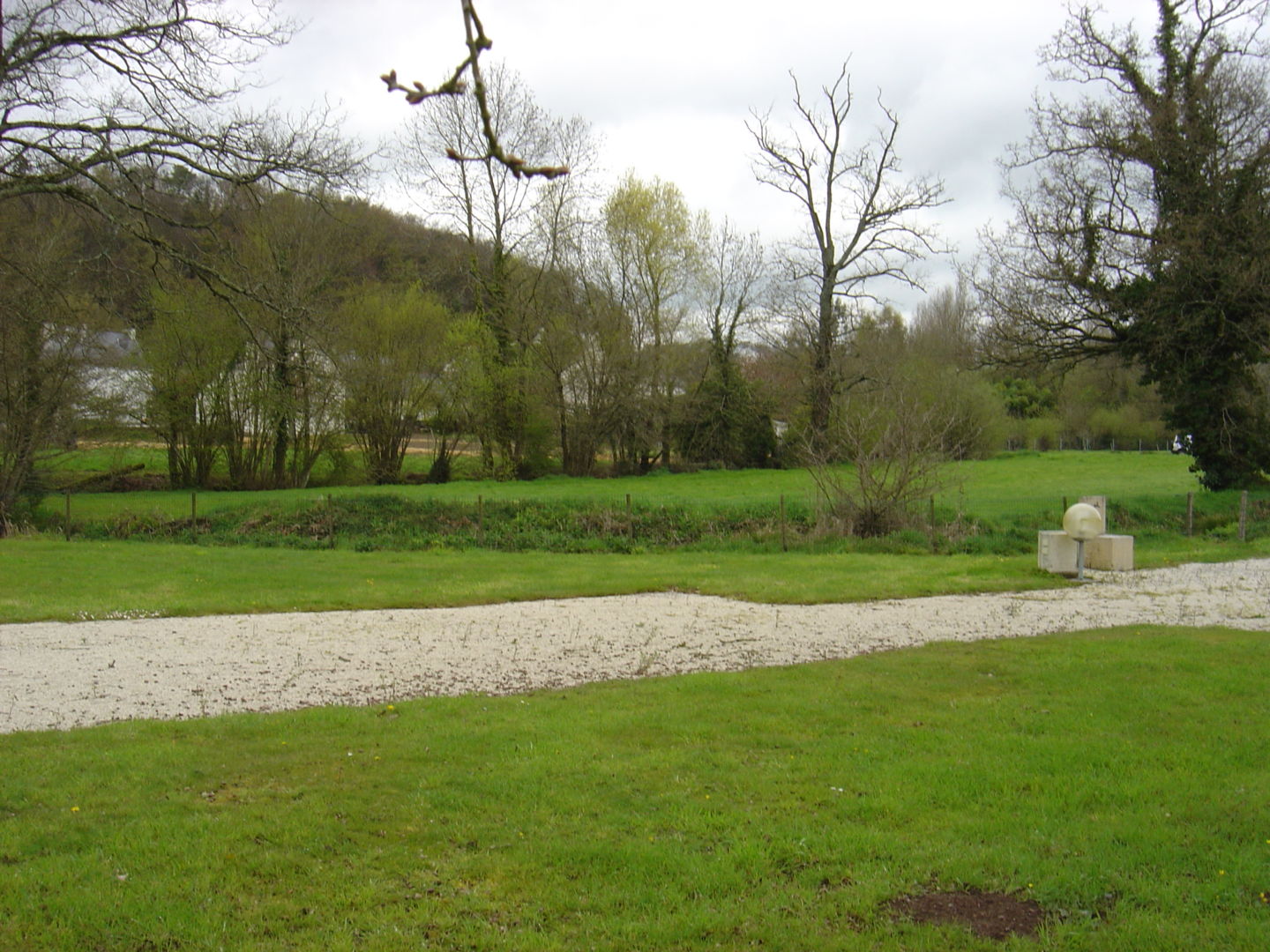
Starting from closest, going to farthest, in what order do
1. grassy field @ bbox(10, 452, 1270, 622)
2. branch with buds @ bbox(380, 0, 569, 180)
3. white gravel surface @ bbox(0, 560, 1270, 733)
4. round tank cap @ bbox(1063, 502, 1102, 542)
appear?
1. branch with buds @ bbox(380, 0, 569, 180)
2. white gravel surface @ bbox(0, 560, 1270, 733)
3. grassy field @ bbox(10, 452, 1270, 622)
4. round tank cap @ bbox(1063, 502, 1102, 542)

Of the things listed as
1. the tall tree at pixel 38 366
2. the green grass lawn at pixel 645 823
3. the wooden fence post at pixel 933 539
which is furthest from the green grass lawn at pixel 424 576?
the green grass lawn at pixel 645 823

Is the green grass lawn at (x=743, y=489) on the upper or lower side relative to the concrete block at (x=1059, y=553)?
Answer: upper

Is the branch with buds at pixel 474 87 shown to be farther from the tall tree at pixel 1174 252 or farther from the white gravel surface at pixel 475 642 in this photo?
the tall tree at pixel 1174 252

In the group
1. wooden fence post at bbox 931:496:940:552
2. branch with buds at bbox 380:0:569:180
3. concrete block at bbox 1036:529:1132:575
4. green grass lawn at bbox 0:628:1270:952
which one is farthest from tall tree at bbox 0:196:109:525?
branch with buds at bbox 380:0:569:180

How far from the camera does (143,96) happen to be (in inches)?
511

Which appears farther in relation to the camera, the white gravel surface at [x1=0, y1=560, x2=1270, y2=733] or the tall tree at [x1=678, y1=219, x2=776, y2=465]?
the tall tree at [x1=678, y1=219, x2=776, y2=465]

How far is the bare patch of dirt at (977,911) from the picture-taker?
4117 mm

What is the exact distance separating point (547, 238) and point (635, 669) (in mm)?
30566

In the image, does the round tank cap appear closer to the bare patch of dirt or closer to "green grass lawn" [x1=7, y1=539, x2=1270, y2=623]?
"green grass lawn" [x1=7, y1=539, x2=1270, y2=623]

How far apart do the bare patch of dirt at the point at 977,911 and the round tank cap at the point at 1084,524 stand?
12.3 m

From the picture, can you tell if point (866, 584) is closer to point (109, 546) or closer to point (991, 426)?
point (109, 546)

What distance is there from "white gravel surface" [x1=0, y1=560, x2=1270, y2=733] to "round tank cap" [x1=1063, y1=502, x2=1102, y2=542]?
857 millimetres

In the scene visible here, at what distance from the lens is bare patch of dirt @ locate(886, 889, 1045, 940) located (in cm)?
412

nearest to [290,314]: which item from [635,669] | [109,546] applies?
[635,669]
